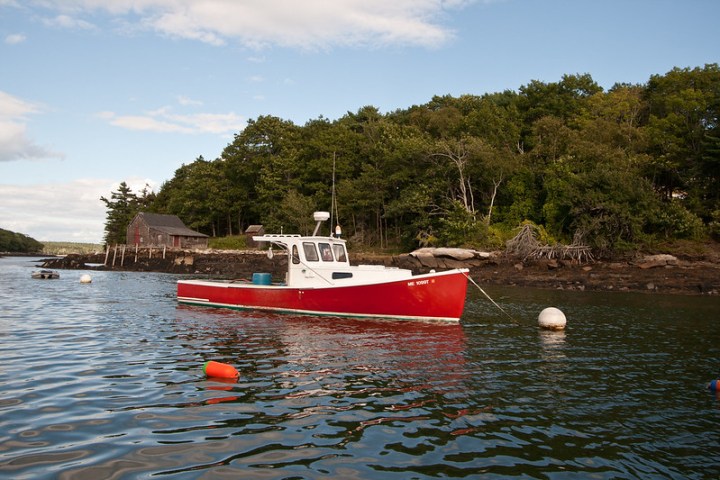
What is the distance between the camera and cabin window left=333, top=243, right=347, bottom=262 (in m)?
19.5

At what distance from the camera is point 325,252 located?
1922 centimetres

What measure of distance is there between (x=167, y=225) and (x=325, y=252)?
187 ft

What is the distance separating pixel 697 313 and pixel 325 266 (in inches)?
601

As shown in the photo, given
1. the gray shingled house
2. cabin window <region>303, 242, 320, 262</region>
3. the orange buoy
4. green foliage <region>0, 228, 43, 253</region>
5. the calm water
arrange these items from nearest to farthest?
1. the calm water
2. the orange buoy
3. cabin window <region>303, 242, 320, 262</region>
4. the gray shingled house
5. green foliage <region>0, 228, 43, 253</region>

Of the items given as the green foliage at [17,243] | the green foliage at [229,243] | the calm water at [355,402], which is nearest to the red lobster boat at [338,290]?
the calm water at [355,402]

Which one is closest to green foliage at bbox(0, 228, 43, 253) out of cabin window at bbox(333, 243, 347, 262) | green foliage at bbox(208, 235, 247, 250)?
green foliage at bbox(208, 235, 247, 250)

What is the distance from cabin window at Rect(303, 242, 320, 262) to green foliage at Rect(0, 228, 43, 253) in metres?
142

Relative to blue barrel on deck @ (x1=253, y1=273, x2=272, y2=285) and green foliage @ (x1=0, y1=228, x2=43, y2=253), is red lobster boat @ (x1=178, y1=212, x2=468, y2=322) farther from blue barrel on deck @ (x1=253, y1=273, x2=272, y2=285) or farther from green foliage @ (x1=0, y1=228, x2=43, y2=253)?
green foliage @ (x1=0, y1=228, x2=43, y2=253)

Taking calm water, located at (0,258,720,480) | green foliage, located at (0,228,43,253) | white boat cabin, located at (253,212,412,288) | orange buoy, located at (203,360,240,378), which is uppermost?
green foliage, located at (0,228,43,253)

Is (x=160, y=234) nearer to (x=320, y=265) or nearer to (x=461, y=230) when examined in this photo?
(x=461, y=230)

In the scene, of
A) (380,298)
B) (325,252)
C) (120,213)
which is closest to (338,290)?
(380,298)

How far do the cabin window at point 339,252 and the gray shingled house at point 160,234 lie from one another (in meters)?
52.8

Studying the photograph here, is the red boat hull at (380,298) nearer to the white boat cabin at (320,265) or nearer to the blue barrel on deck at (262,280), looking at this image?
the white boat cabin at (320,265)

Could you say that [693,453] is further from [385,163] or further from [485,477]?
[385,163]
